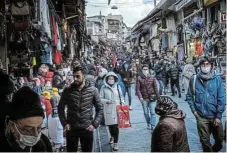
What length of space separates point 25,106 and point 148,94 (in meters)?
7.45

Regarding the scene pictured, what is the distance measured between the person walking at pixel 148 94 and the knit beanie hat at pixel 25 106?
720cm

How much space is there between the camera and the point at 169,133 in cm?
487

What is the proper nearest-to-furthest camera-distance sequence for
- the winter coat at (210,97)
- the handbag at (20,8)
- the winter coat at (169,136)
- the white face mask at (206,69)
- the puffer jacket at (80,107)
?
the winter coat at (169,136) < the puffer jacket at (80,107) < the winter coat at (210,97) < the white face mask at (206,69) < the handbag at (20,8)

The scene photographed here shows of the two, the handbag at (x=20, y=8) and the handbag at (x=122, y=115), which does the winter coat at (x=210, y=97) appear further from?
the handbag at (x=20, y=8)

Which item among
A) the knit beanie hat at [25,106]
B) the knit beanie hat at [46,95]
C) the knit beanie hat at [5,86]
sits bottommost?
the knit beanie hat at [46,95]

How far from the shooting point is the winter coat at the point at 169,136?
4.85m

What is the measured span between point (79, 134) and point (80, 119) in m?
0.22

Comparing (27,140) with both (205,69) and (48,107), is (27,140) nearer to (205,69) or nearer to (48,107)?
(205,69)

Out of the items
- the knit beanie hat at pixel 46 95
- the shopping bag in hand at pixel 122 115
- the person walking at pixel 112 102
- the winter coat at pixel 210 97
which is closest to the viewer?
the winter coat at pixel 210 97

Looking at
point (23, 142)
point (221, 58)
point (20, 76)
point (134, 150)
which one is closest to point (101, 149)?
point (134, 150)

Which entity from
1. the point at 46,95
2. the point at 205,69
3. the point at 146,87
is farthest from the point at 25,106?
the point at 146,87

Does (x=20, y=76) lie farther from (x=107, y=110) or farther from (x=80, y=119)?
(x=80, y=119)

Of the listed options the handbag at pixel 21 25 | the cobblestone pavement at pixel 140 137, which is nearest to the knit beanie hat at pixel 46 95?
the handbag at pixel 21 25

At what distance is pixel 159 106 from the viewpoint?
5.23m
